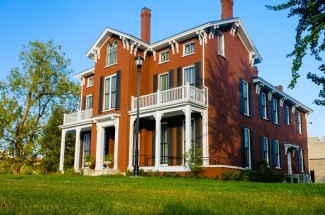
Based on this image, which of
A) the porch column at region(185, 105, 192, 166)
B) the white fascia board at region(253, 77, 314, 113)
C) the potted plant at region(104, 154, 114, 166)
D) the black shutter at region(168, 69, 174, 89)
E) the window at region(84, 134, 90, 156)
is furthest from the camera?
the window at region(84, 134, 90, 156)

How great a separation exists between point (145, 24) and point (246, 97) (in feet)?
30.9

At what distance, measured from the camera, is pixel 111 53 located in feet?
85.6

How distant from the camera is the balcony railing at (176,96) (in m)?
19.8

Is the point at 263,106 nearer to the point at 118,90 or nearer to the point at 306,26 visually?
the point at 118,90

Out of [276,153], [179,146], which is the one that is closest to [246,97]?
[276,153]

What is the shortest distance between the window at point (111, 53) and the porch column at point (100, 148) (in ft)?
15.8

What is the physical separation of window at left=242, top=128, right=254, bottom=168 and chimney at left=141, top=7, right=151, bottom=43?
32.7ft

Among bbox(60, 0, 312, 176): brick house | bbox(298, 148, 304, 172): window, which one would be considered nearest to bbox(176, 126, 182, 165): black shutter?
bbox(60, 0, 312, 176): brick house

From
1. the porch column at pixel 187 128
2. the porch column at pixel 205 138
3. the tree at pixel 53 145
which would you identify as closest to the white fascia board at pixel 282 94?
the porch column at pixel 205 138

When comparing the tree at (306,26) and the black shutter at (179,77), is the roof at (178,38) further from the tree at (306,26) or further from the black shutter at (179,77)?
the tree at (306,26)

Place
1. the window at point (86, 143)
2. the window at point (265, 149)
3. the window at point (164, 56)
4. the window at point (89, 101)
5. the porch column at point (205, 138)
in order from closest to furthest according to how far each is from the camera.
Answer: the porch column at point (205, 138)
the window at point (164, 56)
the window at point (265, 149)
the window at point (86, 143)
the window at point (89, 101)

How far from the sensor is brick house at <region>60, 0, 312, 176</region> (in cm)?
2089

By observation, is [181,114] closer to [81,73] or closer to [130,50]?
[130,50]

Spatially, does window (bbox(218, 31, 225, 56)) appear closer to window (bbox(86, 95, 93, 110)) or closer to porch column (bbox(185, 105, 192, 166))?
porch column (bbox(185, 105, 192, 166))
